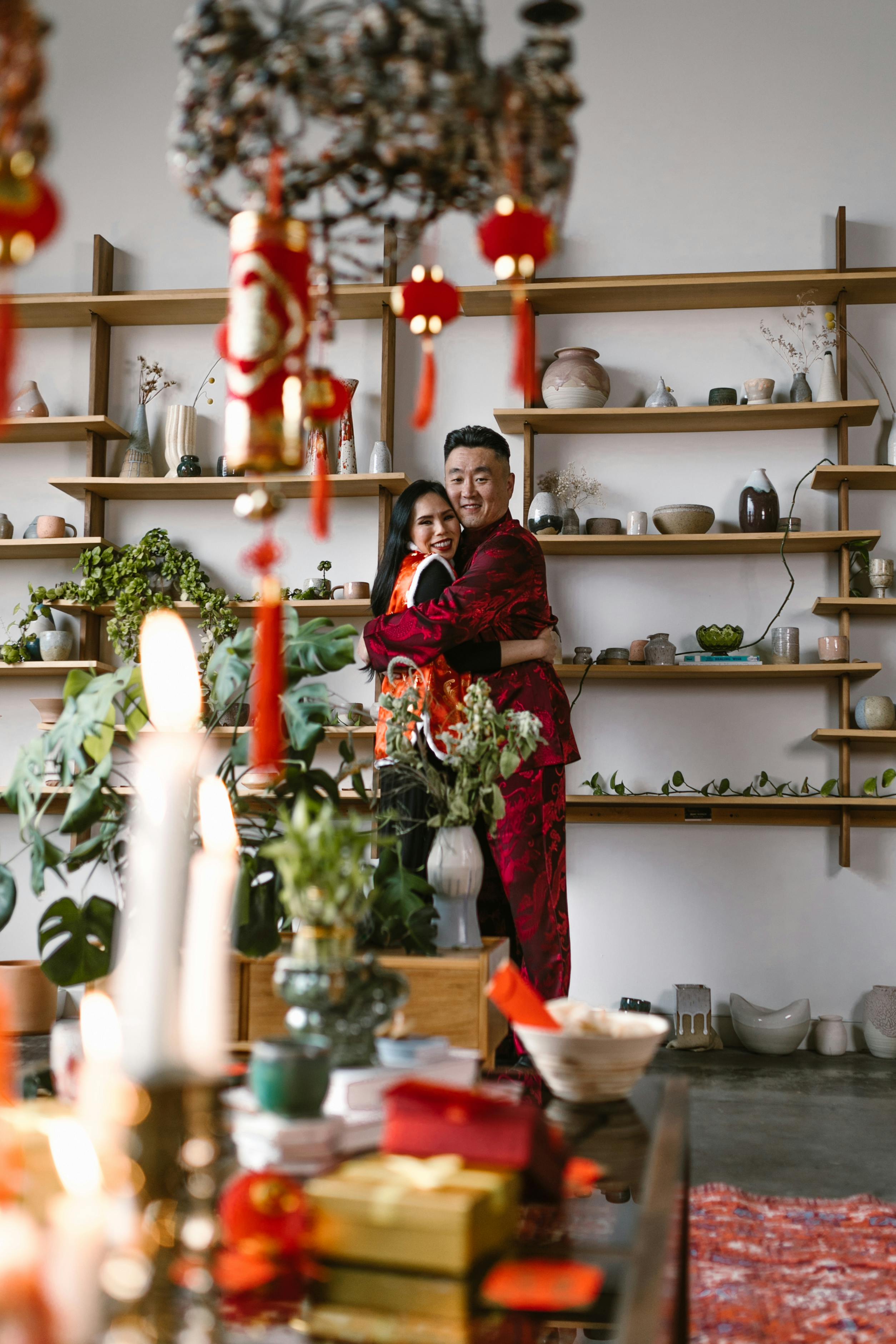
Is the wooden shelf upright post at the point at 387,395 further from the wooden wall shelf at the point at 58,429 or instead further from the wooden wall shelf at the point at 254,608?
the wooden wall shelf at the point at 58,429

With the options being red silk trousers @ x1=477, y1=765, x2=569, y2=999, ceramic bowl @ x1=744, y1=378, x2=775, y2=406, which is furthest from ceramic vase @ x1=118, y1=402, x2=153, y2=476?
ceramic bowl @ x1=744, y1=378, x2=775, y2=406

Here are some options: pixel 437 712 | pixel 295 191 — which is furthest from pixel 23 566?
pixel 295 191

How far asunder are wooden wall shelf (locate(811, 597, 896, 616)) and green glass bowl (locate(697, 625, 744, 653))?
0.30 m

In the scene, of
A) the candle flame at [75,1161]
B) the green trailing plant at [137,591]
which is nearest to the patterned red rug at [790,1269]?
the candle flame at [75,1161]

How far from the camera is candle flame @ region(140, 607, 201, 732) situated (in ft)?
2.87

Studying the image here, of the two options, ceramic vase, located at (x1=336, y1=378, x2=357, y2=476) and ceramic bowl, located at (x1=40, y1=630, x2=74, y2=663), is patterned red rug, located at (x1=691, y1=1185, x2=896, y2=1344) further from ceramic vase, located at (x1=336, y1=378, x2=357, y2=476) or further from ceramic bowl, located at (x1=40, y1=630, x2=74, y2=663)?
ceramic bowl, located at (x1=40, y1=630, x2=74, y2=663)

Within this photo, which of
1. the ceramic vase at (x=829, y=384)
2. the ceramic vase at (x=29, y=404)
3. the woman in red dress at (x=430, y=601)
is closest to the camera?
the woman in red dress at (x=430, y=601)

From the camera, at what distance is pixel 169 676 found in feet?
2.93

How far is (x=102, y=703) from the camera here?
1.91 meters

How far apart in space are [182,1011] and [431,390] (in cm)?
89

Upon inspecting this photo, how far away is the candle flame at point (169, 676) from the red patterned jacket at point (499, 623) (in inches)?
83.3

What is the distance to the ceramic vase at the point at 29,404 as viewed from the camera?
468 cm

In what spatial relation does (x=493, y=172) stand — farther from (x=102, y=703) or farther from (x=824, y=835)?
(x=824, y=835)

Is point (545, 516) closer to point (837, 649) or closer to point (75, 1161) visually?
point (837, 649)
